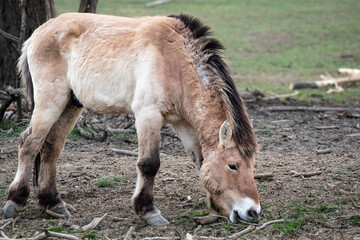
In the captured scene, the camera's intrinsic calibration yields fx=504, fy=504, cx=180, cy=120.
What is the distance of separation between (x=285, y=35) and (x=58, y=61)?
15308 millimetres

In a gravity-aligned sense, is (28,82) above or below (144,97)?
below

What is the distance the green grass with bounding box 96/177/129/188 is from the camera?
6.42 meters

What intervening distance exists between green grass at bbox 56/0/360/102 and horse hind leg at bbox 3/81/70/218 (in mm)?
8172

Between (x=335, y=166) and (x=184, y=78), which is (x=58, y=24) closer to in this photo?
(x=184, y=78)

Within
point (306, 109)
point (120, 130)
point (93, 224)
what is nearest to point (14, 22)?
point (120, 130)

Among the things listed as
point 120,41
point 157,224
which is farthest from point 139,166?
point 120,41

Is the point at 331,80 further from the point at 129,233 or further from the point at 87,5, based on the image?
the point at 129,233

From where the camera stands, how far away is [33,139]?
5496 mm

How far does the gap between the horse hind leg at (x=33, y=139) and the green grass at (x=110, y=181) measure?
1.15 metres

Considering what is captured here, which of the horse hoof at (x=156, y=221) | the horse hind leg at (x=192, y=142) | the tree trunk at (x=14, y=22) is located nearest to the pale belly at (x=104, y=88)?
the horse hind leg at (x=192, y=142)

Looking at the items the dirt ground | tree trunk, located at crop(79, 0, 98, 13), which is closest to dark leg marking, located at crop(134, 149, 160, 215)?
the dirt ground

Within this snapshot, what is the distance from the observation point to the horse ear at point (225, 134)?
4855mm

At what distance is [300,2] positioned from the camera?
25.3 meters

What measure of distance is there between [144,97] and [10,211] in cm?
186
